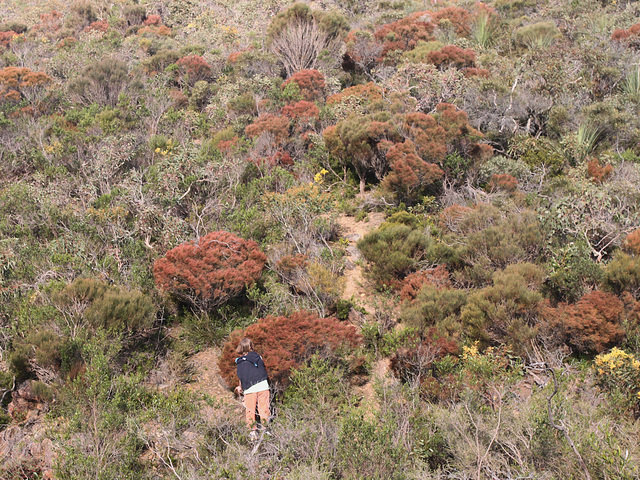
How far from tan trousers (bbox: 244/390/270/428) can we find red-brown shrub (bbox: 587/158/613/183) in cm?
851

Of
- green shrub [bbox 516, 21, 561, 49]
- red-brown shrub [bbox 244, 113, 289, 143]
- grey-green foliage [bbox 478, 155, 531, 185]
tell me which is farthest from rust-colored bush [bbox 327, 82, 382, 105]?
green shrub [bbox 516, 21, 561, 49]

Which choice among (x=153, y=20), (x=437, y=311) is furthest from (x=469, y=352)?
(x=153, y=20)

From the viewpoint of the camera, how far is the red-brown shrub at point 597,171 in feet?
34.3

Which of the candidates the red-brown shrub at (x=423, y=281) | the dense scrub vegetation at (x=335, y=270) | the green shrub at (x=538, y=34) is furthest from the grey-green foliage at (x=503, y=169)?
the green shrub at (x=538, y=34)

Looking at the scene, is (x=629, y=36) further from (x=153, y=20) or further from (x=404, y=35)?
(x=153, y=20)

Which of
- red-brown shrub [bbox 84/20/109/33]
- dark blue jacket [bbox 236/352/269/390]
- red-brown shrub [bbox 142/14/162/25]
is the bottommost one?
dark blue jacket [bbox 236/352/269/390]

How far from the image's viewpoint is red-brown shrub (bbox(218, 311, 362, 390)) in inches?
243

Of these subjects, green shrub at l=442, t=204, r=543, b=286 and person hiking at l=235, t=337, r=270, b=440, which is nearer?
person hiking at l=235, t=337, r=270, b=440

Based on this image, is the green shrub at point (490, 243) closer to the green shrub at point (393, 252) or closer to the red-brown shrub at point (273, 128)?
the green shrub at point (393, 252)

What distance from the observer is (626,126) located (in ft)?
40.3

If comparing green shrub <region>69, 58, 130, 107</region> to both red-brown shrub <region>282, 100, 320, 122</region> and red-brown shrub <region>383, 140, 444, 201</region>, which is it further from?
red-brown shrub <region>383, 140, 444, 201</region>

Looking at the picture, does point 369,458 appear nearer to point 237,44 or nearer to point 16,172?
point 16,172

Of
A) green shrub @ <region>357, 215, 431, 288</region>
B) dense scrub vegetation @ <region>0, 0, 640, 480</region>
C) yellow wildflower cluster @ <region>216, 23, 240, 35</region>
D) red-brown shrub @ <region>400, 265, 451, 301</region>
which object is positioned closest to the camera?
dense scrub vegetation @ <region>0, 0, 640, 480</region>

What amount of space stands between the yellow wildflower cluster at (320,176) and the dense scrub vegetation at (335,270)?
0.23 meters
